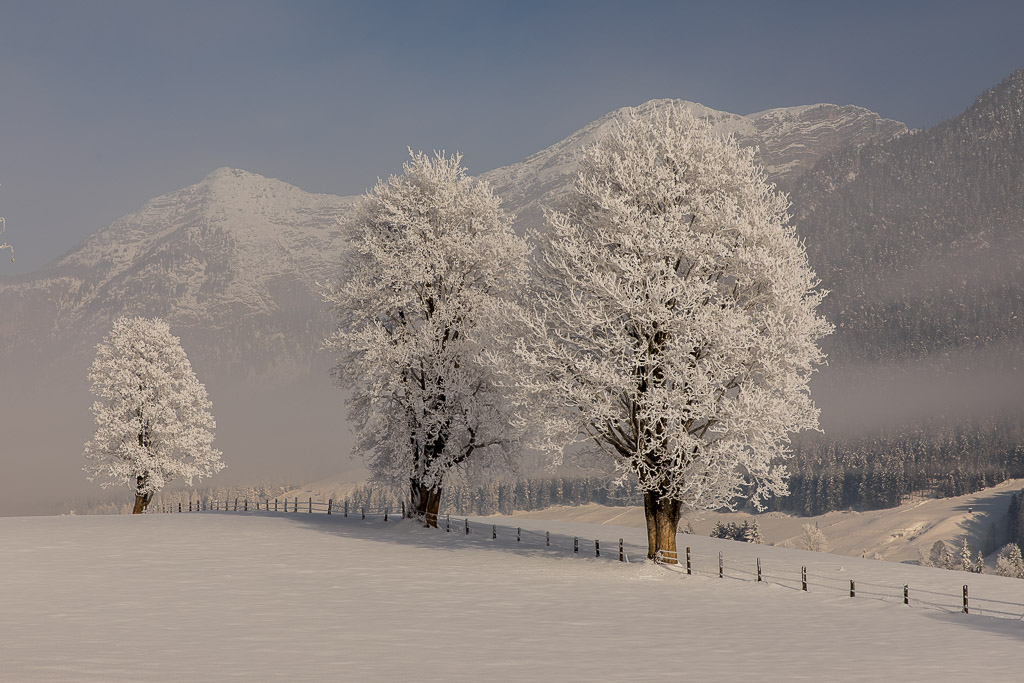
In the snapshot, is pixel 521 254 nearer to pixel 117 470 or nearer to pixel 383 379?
pixel 383 379

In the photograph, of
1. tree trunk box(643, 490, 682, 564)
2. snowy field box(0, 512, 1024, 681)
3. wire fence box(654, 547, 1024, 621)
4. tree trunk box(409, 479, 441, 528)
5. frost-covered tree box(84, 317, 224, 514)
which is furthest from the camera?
frost-covered tree box(84, 317, 224, 514)

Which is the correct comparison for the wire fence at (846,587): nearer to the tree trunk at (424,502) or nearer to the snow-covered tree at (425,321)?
the snow-covered tree at (425,321)

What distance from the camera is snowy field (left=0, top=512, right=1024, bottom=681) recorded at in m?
17.5

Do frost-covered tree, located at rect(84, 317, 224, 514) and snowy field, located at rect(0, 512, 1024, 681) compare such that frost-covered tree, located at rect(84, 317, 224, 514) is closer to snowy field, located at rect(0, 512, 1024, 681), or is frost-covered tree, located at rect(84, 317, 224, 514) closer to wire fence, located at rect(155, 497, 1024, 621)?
snowy field, located at rect(0, 512, 1024, 681)

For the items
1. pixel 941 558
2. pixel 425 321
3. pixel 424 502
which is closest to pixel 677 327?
pixel 425 321

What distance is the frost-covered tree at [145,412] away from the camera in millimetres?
59031

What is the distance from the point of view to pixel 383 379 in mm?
42688

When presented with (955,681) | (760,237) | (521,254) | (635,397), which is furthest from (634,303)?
(955,681)

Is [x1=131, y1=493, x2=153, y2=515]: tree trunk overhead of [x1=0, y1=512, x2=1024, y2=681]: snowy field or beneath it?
overhead

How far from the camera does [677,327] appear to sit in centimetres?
3128

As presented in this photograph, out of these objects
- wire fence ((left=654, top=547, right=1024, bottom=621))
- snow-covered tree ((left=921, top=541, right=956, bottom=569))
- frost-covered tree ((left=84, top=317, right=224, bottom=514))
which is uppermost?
frost-covered tree ((left=84, top=317, right=224, bottom=514))

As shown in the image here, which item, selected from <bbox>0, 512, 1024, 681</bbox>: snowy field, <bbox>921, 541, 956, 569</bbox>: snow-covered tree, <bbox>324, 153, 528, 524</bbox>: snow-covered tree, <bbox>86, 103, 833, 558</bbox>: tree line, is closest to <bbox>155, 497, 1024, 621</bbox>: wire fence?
<bbox>0, 512, 1024, 681</bbox>: snowy field

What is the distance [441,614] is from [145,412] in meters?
40.9

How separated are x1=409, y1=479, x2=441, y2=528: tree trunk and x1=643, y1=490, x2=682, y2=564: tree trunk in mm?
14161
